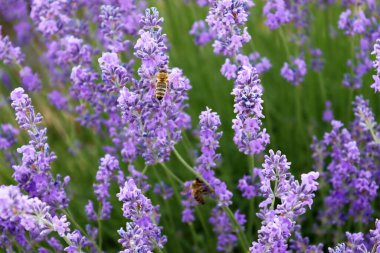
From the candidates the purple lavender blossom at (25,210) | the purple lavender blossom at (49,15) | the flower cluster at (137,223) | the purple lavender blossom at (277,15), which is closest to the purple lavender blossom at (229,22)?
the purple lavender blossom at (277,15)

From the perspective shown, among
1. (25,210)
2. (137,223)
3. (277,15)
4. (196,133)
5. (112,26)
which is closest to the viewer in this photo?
(25,210)

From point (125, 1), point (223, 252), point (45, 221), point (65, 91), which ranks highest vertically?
point (65, 91)

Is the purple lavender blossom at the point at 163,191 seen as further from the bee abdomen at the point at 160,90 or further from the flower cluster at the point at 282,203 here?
the flower cluster at the point at 282,203

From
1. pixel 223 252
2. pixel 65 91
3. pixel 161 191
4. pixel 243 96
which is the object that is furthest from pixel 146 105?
pixel 65 91

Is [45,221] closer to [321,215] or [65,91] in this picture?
[321,215]

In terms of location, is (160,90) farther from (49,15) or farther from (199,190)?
(49,15)

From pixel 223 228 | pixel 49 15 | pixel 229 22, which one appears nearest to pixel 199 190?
pixel 223 228
